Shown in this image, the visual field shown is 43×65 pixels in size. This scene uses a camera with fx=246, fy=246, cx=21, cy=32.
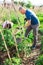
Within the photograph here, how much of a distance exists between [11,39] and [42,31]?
9.39 ft

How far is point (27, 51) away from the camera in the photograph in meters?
6.80

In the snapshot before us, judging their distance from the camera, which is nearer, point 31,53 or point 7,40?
point 7,40

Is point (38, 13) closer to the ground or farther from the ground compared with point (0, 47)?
closer to the ground

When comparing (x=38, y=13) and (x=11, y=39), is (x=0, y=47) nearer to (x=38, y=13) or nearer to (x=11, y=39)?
(x=11, y=39)

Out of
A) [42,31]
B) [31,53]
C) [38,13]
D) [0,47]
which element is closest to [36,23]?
[31,53]

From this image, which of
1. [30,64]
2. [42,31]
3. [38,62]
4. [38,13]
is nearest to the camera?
[38,62]

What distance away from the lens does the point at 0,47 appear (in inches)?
257

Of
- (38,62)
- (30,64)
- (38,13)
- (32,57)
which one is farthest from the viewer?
(38,13)

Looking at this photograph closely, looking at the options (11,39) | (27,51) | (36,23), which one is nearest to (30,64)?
(27,51)

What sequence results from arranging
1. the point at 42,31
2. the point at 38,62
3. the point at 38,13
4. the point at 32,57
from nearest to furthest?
1. the point at 38,62
2. the point at 32,57
3. the point at 42,31
4. the point at 38,13

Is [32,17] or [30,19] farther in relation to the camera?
[32,17]

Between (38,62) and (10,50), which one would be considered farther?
(10,50)

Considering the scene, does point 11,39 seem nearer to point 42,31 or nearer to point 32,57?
point 32,57

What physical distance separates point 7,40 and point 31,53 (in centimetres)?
94
